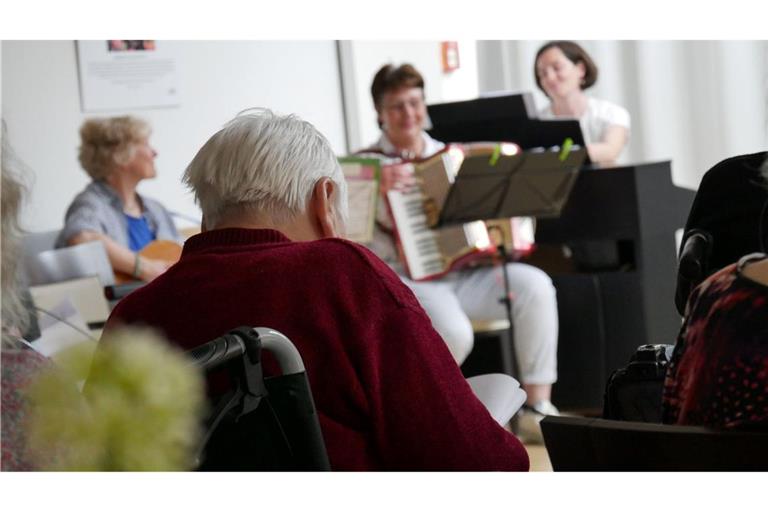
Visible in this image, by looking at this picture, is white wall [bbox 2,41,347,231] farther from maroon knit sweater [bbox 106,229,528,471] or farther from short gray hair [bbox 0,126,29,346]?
short gray hair [bbox 0,126,29,346]

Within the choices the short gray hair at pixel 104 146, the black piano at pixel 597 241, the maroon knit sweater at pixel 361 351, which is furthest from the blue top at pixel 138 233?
the maroon knit sweater at pixel 361 351

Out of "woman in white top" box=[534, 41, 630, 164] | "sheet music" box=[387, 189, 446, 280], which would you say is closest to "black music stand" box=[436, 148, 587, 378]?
"sheet music" box=[387, 189, 446, 280]

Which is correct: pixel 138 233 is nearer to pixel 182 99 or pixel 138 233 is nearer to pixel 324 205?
pixel 182 99

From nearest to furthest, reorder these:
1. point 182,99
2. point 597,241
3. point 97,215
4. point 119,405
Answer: point 119,405
point 597,241
point 97,215
point 182,99

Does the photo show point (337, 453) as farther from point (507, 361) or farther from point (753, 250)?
point (507, 361)

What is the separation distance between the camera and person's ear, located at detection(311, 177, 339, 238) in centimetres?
140

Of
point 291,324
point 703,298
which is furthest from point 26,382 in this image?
point 703,298

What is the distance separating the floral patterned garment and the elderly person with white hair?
0.79 feet

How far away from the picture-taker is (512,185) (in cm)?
348

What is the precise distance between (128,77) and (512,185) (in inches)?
101

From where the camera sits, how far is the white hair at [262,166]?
1.37m

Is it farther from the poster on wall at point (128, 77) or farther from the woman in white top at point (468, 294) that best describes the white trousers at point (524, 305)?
the poster on wall at point (128, 77)

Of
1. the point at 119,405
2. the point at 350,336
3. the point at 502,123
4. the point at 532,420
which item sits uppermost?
the point at 502,123

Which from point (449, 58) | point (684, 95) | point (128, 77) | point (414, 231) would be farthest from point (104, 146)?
point (684, 95)
